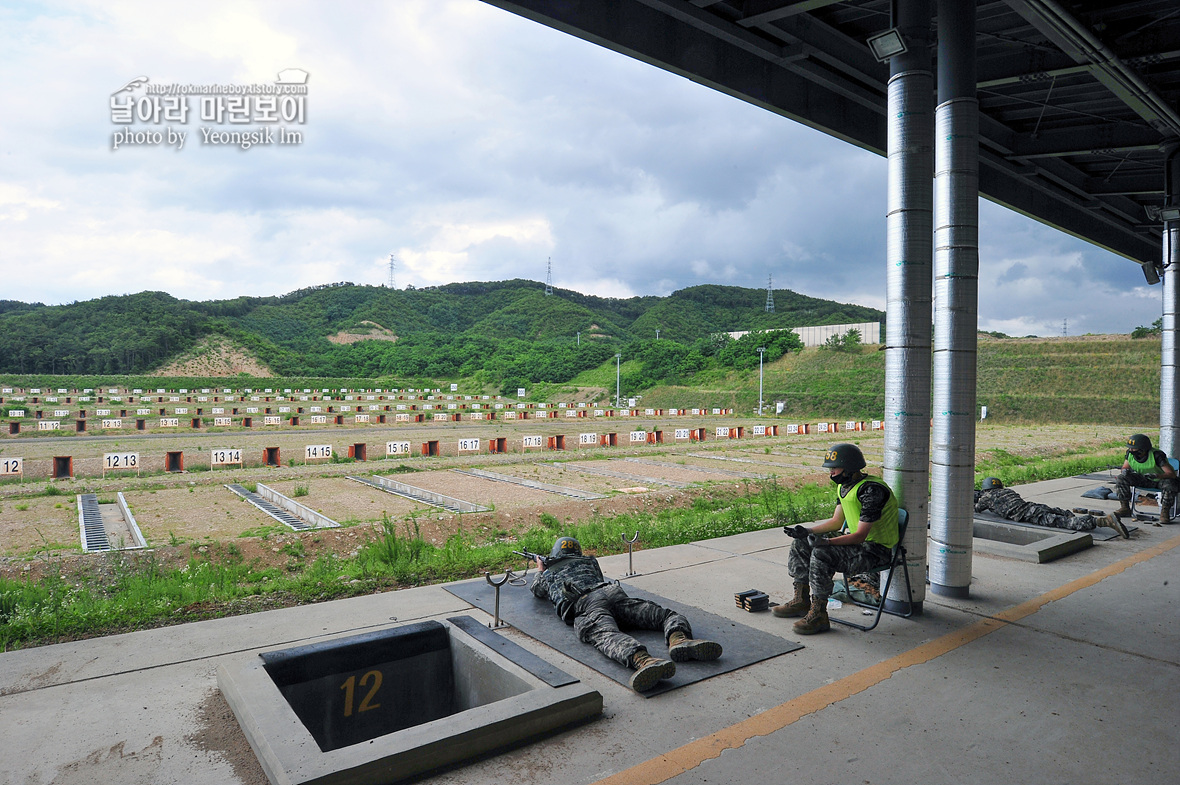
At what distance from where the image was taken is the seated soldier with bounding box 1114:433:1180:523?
10.1 m

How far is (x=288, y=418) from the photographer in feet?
130

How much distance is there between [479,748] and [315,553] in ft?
22.0

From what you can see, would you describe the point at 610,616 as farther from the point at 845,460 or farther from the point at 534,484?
the point at 534,484

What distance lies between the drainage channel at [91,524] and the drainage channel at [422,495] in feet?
18.1

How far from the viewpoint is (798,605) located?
582 centimetres

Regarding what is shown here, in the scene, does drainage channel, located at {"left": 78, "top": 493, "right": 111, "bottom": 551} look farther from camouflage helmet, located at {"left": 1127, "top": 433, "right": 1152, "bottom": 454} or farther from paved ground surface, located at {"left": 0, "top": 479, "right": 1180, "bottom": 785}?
camouflage helmet, located at {"left": 1127, "top": 433, "right": 1152, "bottom": 454}

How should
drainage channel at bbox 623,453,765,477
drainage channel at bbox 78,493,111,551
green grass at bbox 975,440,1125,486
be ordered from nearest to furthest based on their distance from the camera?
drainage channel at bbox 78,493,111,551, green grass at bbox 975,440,1125,486, drainage channel at bbox 623,453,765,477

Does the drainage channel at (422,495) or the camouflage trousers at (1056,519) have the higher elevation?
the camouflage trousers at (1056,519)

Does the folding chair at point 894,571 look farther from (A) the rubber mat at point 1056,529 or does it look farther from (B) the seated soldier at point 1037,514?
(B) the seated soldier at point 1037,514


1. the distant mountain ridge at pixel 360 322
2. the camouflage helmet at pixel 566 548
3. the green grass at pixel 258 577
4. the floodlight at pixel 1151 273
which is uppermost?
the distant mountain ridge at pixel 360 322

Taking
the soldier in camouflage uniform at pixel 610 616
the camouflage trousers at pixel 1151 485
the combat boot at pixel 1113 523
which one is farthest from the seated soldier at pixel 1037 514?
the soldier in camouflage uniform at pixel 610 616

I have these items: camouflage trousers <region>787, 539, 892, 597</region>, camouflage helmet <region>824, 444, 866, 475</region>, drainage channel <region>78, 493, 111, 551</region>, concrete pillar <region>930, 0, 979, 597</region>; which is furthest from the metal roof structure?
drainage channel <region>78, 493, 111, 551</region>

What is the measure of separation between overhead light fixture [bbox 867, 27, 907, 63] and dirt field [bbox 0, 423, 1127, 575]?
7940 millimetres

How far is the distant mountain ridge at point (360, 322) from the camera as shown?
3607 inches
